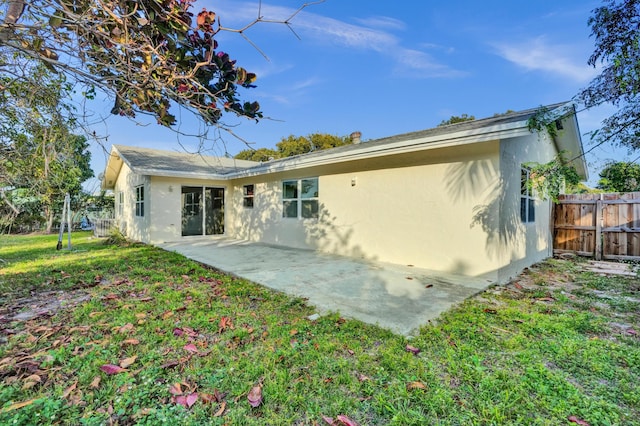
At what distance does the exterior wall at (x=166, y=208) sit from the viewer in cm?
1095

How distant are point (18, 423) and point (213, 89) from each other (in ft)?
8.63

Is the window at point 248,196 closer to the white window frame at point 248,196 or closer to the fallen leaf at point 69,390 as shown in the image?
the white window frame at point 248,196

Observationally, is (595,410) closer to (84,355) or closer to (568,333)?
(568,333)

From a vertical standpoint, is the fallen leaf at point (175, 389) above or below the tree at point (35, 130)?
below

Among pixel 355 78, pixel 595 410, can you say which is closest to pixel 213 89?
pixel 595 410

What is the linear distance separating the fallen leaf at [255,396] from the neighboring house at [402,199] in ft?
12.6

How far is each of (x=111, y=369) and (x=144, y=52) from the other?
8.32 feet

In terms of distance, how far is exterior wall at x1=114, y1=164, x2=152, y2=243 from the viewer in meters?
11.1

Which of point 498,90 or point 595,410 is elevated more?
point 498,90

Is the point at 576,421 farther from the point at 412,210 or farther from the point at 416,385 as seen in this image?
the point at 412,210

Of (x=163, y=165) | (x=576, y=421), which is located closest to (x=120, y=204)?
(x=163, y=165)

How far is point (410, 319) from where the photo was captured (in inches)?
143

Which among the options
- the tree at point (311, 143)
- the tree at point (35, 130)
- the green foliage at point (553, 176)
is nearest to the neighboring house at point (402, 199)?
the green foliage at point (553, 176)

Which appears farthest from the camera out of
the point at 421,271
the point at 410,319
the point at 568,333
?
the point at 421,271
